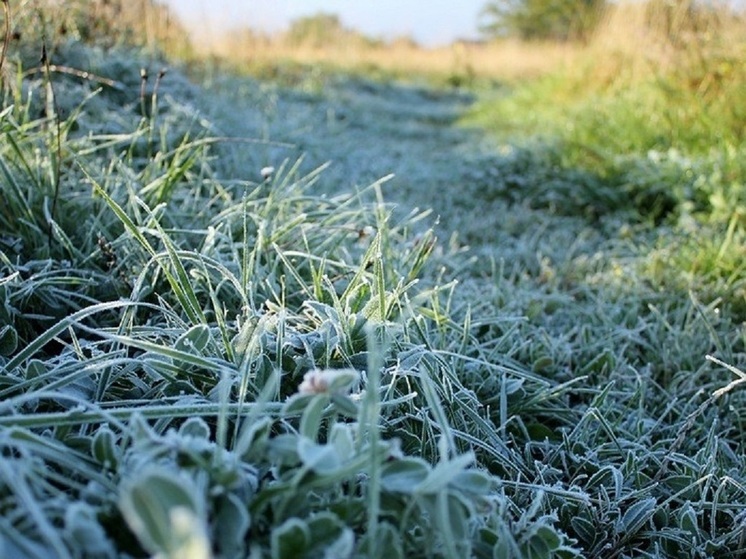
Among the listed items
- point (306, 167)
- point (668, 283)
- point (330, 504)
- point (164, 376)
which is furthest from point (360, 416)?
point (306, 167)

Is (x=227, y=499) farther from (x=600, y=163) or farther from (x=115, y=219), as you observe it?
(x=600, y=163)

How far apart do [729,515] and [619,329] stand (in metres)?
0.62

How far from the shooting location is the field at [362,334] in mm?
555

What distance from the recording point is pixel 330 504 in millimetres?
605

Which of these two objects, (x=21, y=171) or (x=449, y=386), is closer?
(x=449, y=386)

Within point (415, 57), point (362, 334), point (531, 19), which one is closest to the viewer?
point (362, 334)

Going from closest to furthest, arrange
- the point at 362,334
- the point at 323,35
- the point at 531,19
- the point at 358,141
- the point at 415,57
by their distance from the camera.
Answer: the point at 362,334
the point at 358,141
the point at 323,35
the point at 415,57
the point at 531,19

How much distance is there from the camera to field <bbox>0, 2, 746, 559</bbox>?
56 centimetres

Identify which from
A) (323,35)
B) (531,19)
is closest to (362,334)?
(323,35)

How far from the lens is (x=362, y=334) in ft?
3.21

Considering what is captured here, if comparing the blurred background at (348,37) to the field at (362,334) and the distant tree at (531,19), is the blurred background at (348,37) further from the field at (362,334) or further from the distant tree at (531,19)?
the distant tree at (531,19)

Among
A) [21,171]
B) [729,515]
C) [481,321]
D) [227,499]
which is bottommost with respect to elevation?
[729,515]

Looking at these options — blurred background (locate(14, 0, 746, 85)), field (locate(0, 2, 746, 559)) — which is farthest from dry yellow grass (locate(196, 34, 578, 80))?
field (locate(0, 2, 746, 559))

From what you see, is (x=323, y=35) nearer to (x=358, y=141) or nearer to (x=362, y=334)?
(x=358, y=141)
